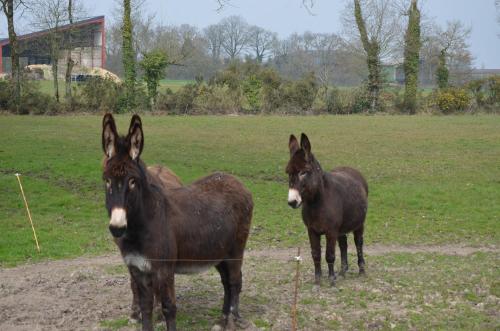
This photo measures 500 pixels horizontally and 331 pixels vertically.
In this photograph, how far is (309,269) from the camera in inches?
441

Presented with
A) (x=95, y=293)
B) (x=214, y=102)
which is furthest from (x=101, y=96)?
(x=95, y=293)

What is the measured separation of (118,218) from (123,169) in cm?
50

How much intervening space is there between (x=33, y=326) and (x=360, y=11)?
48.8 metres

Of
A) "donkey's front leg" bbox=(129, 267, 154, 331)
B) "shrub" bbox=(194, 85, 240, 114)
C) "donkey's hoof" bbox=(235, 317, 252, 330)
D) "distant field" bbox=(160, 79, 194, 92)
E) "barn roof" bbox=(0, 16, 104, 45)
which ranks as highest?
"barn roof" bbox=(0, 16, 104, 45)

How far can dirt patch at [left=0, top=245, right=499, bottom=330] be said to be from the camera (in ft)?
27.1

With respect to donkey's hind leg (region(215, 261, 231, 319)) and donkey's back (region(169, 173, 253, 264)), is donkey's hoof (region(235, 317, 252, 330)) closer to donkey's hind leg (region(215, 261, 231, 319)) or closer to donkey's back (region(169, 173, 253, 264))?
donkey's hind leg (region(215, 261, 231, 319))

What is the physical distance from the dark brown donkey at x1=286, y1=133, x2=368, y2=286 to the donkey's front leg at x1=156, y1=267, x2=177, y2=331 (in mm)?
2899

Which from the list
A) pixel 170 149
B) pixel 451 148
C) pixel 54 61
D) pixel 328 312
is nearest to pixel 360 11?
pixel 54 61

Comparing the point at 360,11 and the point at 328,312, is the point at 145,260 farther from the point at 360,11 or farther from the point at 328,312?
the point at 360,11

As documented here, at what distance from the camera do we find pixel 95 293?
31.0ft

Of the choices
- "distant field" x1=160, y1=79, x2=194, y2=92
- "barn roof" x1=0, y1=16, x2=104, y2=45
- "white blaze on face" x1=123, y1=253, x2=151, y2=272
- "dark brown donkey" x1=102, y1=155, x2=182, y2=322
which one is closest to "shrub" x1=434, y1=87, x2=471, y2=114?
"distant field" x1=160, y1=79, x2=194, y2=92

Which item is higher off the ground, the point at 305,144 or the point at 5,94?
the point at 5,94

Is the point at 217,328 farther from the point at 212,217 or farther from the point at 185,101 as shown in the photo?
the point at 185,101

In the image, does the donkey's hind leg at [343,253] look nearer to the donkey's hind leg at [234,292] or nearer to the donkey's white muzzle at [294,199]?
the donkey's white muzzle at [294,199]
